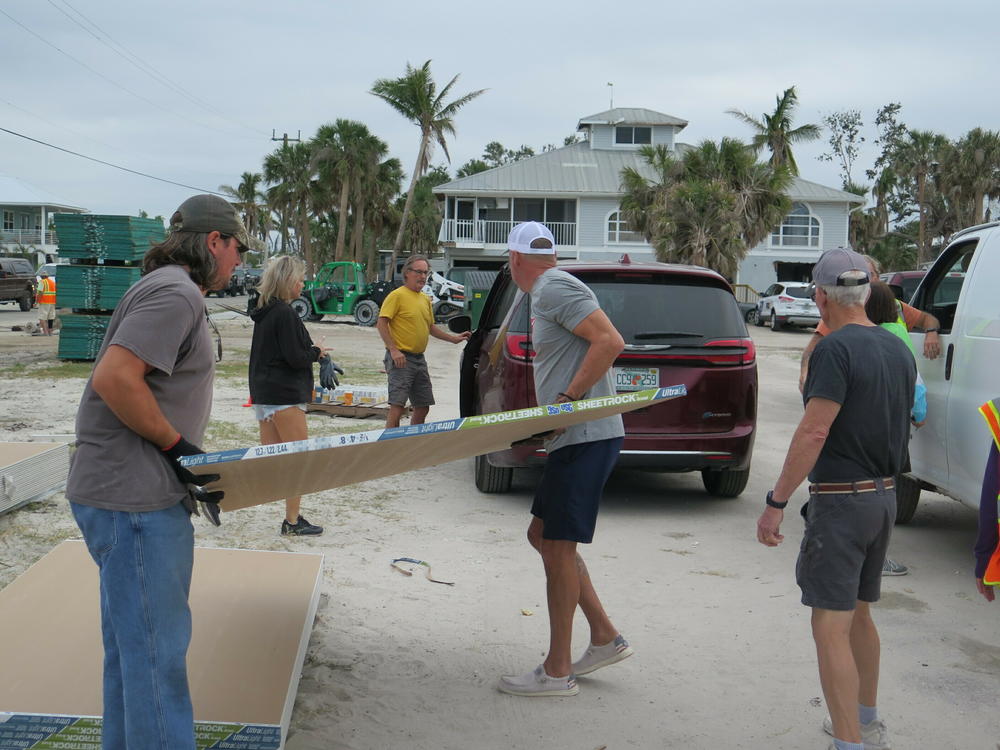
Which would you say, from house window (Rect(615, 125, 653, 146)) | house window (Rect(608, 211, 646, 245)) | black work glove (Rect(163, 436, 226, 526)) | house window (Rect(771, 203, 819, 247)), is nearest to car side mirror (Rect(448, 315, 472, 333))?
black work glove (Rect(163, 436, 226, 526))

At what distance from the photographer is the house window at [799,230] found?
1858 inches

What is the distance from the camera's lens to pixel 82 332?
16750 mm

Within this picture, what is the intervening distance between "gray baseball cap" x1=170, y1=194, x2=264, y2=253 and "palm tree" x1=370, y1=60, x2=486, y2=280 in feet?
145

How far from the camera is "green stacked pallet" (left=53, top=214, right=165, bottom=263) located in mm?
16562

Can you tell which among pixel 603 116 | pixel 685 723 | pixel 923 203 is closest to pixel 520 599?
pixel 685 723

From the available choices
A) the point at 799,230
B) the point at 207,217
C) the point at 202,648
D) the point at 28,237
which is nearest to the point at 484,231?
the point at 799,230

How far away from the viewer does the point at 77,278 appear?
54.2 feet

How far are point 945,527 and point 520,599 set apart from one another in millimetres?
3611

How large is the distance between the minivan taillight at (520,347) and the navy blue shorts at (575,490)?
2.83m

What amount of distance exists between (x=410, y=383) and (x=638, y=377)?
7.91 feet

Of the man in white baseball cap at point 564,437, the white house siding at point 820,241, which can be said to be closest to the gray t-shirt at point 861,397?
the man in white baseball cap at point 564,437

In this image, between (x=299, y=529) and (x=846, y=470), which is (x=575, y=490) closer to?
(x=846, y=470)

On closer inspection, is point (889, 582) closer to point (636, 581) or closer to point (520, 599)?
point (636, 581)

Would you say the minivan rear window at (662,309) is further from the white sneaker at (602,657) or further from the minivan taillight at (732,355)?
the white sneaker at (602,657)
